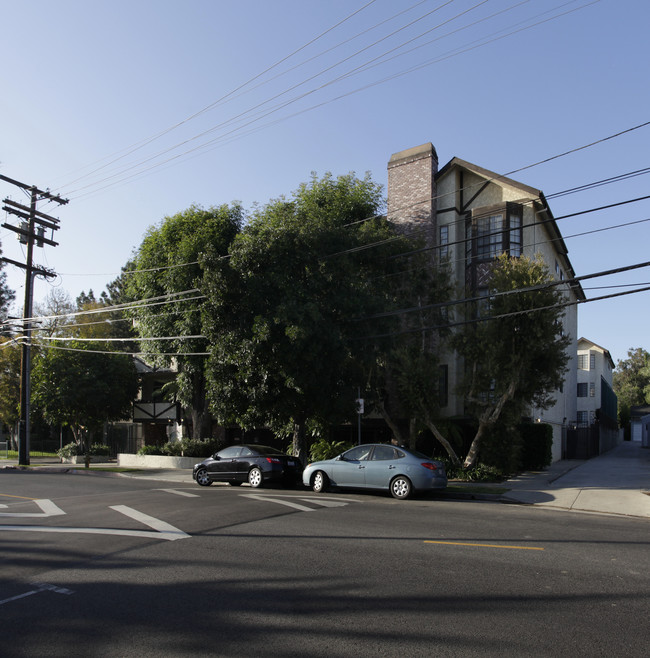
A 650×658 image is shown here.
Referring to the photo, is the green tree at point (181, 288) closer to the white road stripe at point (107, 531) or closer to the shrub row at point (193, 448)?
the shrub row at point (193, 448)

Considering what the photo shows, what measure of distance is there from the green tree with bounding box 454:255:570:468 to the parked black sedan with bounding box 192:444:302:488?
6323 mm

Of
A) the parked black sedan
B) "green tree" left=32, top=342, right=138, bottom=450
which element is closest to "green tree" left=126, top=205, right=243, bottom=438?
"green tree" left=32, top=342, right=138, bottom=450

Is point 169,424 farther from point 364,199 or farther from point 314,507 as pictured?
point 314,507

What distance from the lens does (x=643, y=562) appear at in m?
7.59

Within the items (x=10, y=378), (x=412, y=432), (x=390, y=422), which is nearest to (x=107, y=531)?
(x=412, y=432)

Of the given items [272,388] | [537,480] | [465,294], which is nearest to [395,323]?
[465,294]

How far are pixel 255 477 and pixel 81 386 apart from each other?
18205 mm

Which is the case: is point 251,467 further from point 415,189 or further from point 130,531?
point 415,189

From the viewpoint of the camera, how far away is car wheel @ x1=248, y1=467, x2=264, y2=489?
17484 millimetres

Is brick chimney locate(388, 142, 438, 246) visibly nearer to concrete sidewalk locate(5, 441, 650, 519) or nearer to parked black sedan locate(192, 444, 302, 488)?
concrete sidewalk locate(5, 441, 650, 519)

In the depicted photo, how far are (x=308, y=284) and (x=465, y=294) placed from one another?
16.7ft

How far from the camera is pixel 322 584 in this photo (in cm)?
648

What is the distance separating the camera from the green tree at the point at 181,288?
25.9 metres

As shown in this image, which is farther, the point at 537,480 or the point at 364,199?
the point at 364,199
